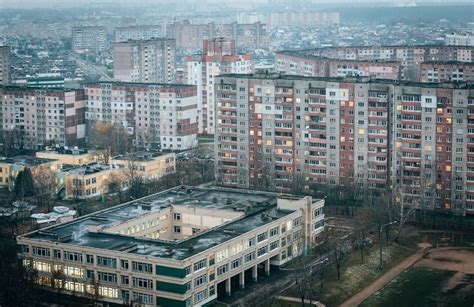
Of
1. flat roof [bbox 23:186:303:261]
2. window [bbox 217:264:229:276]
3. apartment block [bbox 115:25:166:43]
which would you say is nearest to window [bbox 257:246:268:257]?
flat roof [bbox 23:186:303:261]

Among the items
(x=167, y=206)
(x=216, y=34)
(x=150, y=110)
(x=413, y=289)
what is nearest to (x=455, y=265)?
(x=413, y=289)

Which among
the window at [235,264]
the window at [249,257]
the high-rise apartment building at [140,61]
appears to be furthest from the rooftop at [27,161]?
the high-rise apartment building at [140,61]

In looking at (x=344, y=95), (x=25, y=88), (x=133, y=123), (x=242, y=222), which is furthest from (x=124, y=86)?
(x=242, y=222)

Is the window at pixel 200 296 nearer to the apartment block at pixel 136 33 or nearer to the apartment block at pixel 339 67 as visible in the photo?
the apartment block at pixel 339 67

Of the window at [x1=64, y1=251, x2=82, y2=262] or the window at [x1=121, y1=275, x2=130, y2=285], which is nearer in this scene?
the window at [x1=121, y1=275, x2=130, y2=285]

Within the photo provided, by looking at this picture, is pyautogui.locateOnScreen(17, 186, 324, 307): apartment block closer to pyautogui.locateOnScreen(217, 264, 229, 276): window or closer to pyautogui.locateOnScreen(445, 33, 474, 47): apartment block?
pyautogui.locateOnScreen(217, 264, 229, 276): window

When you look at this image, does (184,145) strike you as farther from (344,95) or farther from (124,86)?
(344,95)

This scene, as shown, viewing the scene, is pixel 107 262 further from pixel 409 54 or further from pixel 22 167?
pixel 409 54
